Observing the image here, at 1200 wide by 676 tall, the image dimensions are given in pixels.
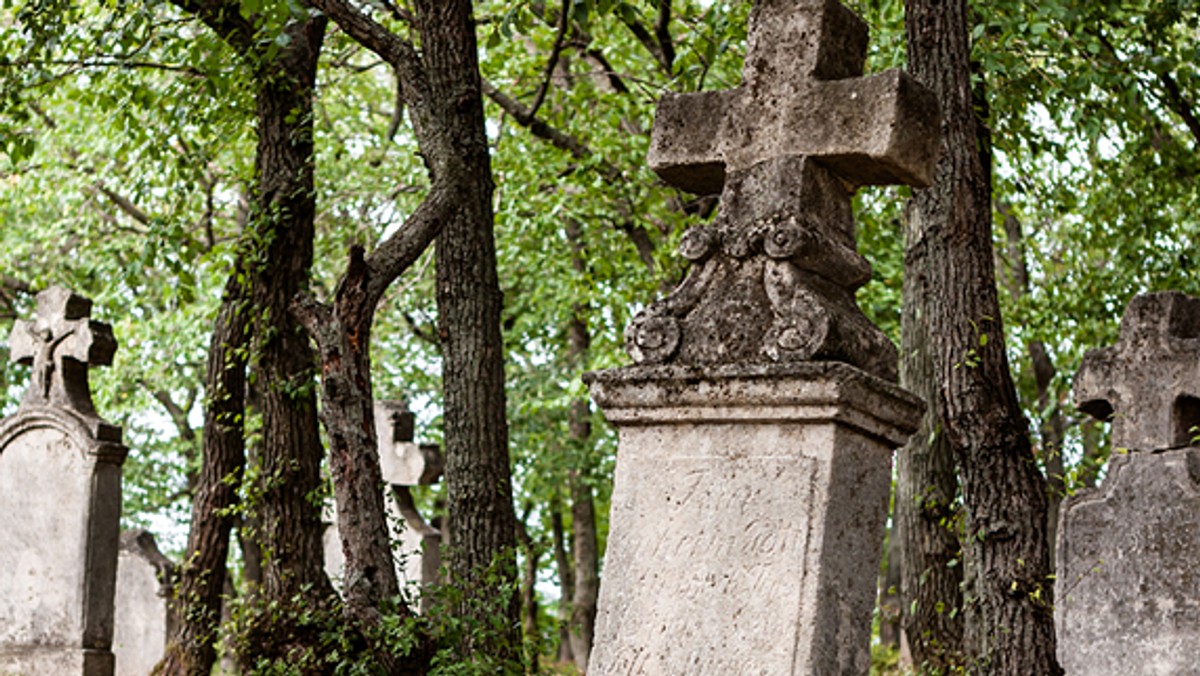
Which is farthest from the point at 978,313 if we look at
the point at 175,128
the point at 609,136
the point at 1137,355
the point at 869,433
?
the point at 609,136

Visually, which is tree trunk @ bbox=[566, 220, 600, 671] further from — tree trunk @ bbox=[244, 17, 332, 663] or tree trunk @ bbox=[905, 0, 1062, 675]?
tree trunk @ bbox=[905, 0, 1062, 675]

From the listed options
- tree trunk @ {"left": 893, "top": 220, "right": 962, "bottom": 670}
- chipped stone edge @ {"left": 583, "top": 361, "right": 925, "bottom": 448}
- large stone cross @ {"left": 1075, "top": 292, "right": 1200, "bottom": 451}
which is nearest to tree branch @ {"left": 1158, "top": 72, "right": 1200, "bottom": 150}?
tree trunk @ {"left": 893, "top": 220, "right": 962, "bottom": 670}

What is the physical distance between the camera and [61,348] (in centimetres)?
1152

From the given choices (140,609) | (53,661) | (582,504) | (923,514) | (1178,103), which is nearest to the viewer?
(923,514)

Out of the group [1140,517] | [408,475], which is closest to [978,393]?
[1140,517]

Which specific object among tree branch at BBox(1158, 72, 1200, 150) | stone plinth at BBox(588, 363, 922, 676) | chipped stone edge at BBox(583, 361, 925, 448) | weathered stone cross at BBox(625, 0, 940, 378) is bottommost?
stone plinth at BBox(588, 363, 922, 676)

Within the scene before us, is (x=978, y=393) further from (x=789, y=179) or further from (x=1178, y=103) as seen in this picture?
(x=1178, y=103)

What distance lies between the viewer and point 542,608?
3105 centimetres

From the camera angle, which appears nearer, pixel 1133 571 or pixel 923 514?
pixel 1133 571

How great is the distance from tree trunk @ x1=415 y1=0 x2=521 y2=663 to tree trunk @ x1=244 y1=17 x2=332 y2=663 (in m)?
1.16

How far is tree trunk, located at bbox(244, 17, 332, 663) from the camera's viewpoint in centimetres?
940

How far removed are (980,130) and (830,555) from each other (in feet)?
17.1

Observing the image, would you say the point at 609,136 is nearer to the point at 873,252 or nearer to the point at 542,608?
the point at 873,252

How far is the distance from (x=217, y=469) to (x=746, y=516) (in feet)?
20.3
